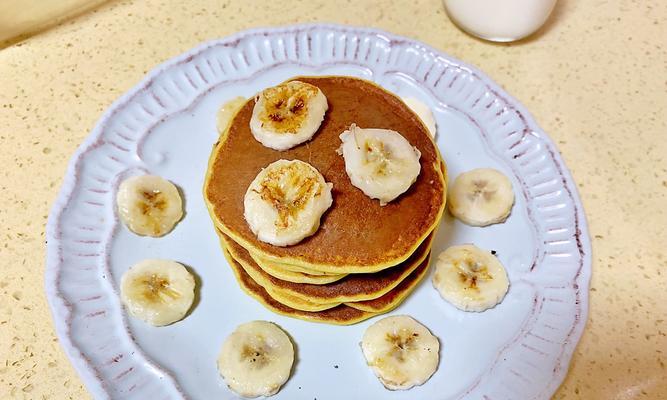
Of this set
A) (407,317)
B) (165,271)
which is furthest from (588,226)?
(165,271)

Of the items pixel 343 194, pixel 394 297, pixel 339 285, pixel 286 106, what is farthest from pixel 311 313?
pixel 286 106

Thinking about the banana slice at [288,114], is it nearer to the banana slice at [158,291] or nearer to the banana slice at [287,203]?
the banana slice at [287,203]

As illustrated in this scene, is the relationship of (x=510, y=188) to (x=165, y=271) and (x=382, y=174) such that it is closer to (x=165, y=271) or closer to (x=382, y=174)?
(x=382, y=174)

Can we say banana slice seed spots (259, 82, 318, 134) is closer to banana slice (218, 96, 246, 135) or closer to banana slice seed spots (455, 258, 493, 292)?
banana slice (218, 96, 246, 135)

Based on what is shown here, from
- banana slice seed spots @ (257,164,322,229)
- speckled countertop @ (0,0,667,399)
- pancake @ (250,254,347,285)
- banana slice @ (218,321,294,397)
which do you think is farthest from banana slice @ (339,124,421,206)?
speckled countertop @ (0,0,667,399)

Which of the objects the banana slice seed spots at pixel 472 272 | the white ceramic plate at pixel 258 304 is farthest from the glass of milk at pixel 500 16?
the banana slice seed spots at pixel 472 272

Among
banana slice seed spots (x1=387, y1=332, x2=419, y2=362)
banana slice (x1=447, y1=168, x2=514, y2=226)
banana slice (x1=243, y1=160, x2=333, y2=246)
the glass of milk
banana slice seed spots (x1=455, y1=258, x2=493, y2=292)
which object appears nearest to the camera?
banana slice (x1=243, y1=160, x2=333, y2=246)
